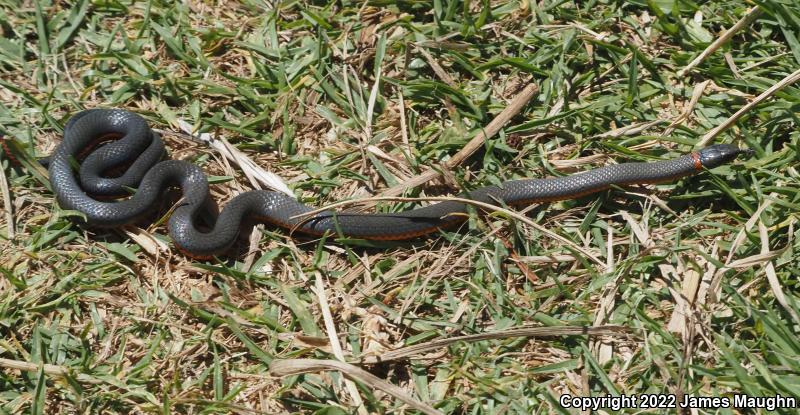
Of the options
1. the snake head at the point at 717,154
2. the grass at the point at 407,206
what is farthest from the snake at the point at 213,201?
the grass at the point at 407,206

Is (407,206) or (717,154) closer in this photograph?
(717,154)

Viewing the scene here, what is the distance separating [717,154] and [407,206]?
2.43m

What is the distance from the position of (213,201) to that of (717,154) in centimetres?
396

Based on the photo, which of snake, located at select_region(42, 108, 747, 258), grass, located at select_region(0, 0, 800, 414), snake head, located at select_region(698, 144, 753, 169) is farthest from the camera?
snake head, located at select_region(698, 144, 753, 169)

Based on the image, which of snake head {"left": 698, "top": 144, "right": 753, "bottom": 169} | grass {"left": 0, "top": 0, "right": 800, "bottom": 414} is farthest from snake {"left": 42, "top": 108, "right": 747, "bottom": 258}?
grass {"left": 0, "top": 0, "right": 800, "bottom": 414}

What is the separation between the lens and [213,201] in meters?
5.92

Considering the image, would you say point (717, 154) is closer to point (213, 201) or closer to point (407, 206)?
point (407, 206)

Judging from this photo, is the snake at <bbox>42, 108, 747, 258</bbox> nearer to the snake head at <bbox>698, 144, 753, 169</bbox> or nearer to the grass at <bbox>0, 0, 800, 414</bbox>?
the snake head at <bbox>698, 144, 753, 169</bbox>

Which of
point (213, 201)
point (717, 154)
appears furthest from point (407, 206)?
point (717, 154)

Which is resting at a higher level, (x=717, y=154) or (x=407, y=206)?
(x=717, y=154)

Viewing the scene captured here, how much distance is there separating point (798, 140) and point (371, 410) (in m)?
3.84

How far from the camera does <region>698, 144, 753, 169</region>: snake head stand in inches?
225

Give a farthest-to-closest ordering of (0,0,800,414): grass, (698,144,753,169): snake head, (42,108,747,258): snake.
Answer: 1. (698,144,753,169): snake head
2. (42,108,747,258): snake
3. (0,0,800,414): grass

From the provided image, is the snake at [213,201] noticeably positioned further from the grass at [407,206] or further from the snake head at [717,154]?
the grass at [407,206]
